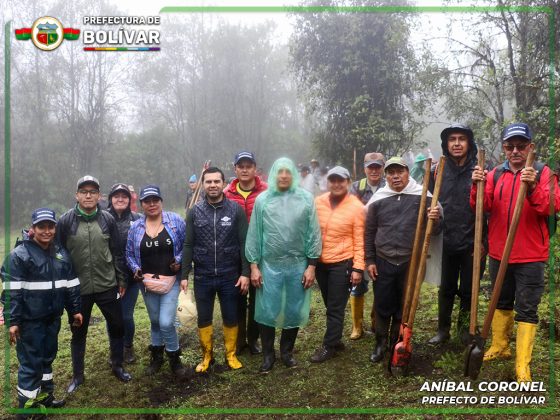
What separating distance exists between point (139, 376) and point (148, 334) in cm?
136

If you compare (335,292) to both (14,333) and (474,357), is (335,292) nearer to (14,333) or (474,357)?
(474,357)

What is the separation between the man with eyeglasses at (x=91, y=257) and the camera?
3840 millimetres

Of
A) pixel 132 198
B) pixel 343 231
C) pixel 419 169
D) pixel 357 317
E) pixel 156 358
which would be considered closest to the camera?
pixel 343 231

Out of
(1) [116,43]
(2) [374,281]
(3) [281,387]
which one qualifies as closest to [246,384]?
(3) [281,387]

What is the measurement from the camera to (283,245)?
155 inches

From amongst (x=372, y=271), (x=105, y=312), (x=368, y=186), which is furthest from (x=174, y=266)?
(x=368, y=186)

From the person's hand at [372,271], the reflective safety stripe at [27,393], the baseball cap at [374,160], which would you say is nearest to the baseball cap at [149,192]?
the reflective safety stripe at [27,393]

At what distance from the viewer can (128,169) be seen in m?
21.0

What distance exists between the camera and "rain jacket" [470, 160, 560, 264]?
3258mm

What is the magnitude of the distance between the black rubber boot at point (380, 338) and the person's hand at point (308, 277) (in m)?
0.76

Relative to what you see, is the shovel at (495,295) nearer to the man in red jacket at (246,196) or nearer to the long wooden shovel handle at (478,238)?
the long wooden shovel handle at (478,238)

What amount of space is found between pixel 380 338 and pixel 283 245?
136cm

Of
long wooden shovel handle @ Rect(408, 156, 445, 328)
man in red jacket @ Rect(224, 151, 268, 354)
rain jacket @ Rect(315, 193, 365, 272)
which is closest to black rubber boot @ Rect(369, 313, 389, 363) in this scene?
long wooden shovel handle @ Rect(408, 156, 445, 328)

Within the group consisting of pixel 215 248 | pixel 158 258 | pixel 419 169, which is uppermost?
pixel 419 169
